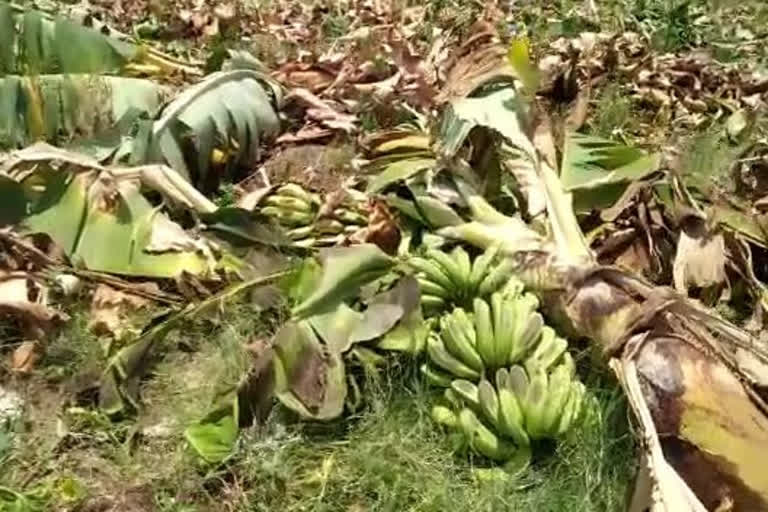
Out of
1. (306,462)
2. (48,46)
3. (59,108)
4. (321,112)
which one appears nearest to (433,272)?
(306,462)

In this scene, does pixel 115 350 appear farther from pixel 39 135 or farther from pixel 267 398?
pixel 39 135

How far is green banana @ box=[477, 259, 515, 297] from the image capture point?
2.38 metres

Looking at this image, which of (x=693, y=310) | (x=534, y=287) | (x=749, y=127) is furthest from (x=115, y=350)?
(x=749, y=127)

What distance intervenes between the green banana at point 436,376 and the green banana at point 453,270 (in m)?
0.19

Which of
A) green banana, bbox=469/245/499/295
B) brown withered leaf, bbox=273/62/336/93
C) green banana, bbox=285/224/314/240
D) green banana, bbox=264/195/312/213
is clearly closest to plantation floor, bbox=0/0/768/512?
green banana, bbox=469/245/499/295

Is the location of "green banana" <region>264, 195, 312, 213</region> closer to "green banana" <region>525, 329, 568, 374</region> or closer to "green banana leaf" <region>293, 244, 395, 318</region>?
"green banana leaf" <region>293, 244, 395, 318</region>

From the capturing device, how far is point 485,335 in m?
2.25

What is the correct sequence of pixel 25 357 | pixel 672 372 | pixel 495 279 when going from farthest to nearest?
pixel 25 357 < pixel 495 279 < pixel 672 372

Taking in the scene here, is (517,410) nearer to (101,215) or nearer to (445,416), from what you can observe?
(445,416)

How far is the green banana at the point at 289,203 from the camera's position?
297cm

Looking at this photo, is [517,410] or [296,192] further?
[296,192]

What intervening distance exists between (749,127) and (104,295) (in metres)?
1.94

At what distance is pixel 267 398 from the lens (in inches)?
90.4

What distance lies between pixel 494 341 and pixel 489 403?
140 millimetres
